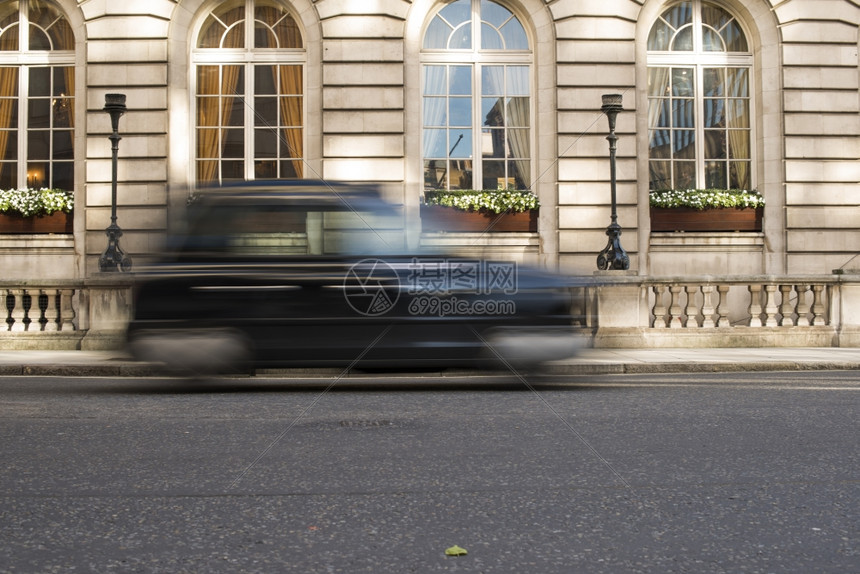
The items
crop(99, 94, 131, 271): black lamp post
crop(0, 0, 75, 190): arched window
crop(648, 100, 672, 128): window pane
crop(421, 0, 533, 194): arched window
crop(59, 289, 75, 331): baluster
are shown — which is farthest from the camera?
crop(648, 100, 672, 128): window pane

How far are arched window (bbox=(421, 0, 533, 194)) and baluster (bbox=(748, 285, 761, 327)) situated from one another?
5.77m

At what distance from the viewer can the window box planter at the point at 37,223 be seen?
727 inches

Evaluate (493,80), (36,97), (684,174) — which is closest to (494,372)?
(493,80)

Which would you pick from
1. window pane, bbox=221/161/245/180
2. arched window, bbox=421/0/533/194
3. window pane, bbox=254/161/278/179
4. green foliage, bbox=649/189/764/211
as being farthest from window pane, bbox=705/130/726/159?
window pane, bbox=221/161/245/180

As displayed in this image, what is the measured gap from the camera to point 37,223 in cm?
1848

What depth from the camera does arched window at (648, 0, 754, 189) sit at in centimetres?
1930

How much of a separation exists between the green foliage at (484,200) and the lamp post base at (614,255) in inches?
148

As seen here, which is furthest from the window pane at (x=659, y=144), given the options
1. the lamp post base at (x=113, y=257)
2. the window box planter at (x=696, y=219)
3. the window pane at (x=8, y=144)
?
the window pane at (x=8, y=144)

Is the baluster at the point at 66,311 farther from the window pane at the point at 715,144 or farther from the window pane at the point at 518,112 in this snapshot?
the window pane at the point at 715,144

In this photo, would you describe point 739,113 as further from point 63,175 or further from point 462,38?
point 63,175

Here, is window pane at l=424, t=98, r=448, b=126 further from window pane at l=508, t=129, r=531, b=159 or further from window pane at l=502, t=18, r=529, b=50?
window pane at l=502, t=18, r=529, b=50

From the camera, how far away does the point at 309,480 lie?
4941 millimetres

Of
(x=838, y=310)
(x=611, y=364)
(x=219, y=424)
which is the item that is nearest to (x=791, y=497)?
(x=219, y=424)

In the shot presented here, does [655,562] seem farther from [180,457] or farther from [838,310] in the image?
[838,310]
